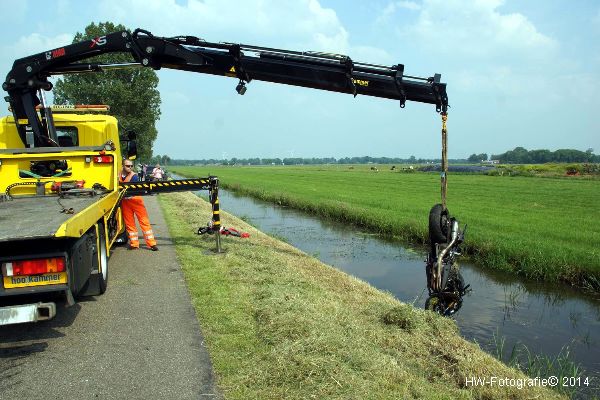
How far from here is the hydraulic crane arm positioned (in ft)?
26.7

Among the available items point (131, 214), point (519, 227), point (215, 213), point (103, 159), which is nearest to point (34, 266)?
point (103, 159)

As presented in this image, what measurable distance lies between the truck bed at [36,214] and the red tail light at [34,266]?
31 centimetres

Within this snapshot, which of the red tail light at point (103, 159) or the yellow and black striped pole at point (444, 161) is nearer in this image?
the yellow and black striped pole at point (444, 161)

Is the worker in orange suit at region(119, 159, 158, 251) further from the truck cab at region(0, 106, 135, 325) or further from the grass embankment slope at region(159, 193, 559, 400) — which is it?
the grass embankment slope at region(159, 193, 559, 400)

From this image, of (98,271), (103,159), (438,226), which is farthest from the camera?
(103,159)

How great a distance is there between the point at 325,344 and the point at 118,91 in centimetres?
3515

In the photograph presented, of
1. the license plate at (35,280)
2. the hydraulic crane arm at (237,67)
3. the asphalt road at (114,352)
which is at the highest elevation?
the hydraulic crane arm at (237,67)

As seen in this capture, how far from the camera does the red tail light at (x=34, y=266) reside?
4.41 m

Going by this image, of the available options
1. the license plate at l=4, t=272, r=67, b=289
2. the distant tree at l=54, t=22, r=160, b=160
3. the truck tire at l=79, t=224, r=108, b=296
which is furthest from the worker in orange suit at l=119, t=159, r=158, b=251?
the distant tree at l=54, t=22, r=160, b=160

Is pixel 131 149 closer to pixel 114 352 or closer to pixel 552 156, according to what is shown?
pixel 114 352

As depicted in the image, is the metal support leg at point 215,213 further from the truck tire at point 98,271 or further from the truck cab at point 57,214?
the truck tire at point 98,271

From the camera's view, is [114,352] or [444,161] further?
[444,161]

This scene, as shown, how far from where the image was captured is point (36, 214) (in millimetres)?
5270

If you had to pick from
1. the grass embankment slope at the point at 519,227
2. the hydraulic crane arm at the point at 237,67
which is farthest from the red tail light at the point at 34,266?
the grass embankment slope at the point at 519,227
